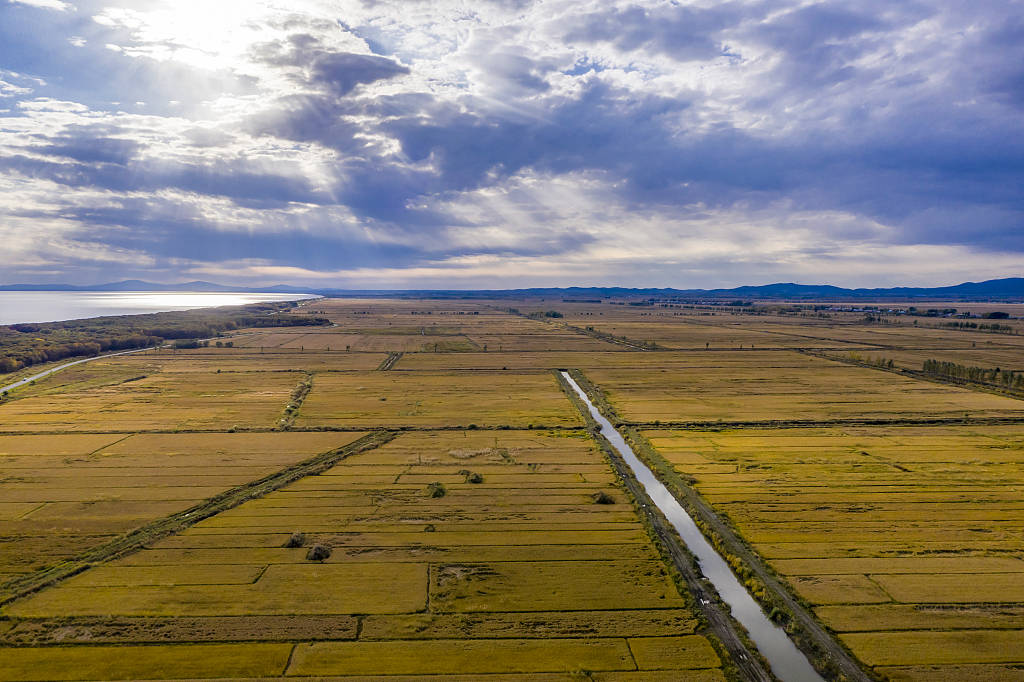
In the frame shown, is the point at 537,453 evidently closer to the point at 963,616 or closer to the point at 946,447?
the point at 963,616

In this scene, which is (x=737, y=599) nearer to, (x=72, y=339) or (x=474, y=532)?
(x=474, y=532)

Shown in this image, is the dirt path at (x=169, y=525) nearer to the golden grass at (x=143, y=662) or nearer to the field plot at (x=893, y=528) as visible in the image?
the golden grass at (x=143, y=662)

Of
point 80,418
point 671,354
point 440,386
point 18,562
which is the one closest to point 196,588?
point 18,562

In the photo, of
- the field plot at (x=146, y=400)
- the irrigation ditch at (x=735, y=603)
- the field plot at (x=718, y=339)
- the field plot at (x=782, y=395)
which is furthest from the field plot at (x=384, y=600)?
the field plot at (x=718, y=339)

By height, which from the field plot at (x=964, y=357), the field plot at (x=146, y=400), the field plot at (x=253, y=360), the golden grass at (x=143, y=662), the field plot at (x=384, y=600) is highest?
the field plot at (x=964, y=357)

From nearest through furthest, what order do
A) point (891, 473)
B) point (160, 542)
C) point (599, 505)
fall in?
point (160, 542)
point (599, 505)
point (891, 473)

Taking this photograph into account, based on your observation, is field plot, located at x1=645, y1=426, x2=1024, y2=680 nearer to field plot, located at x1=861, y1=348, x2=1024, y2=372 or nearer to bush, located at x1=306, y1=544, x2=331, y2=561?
bush, located at x1=306, y1=544, x2=331, y2=561
